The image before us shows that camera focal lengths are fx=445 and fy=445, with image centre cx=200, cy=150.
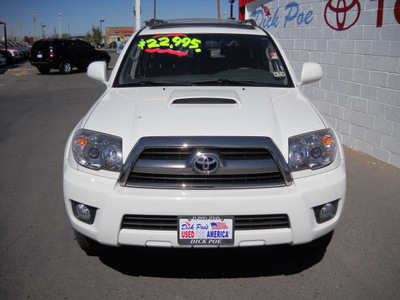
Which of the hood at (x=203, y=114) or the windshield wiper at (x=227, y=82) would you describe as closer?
the hood at (x=203, y=114)

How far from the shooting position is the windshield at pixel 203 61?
3.99 m

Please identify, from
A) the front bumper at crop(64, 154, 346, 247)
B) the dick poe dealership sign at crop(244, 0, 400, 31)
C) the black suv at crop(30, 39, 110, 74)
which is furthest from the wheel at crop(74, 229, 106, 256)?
the black suv at crop(30, 39, 110, 74)

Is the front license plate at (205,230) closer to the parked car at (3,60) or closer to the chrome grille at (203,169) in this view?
the chrome grille at (203,169)

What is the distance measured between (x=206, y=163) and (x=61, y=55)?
21407 mm

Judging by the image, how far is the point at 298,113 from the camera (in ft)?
10.6

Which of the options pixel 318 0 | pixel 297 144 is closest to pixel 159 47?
pixel 297 144

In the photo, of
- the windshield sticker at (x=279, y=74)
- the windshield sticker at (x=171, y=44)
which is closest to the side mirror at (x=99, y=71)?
the windshield sticker at (x=171, y=44)

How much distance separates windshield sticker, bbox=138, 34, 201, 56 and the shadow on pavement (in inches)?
75.0

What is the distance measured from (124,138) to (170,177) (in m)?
0.40

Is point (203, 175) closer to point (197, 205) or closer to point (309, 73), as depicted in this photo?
point (197, 205)

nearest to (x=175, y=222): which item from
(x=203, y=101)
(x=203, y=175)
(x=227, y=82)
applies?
(x=203, y=175)

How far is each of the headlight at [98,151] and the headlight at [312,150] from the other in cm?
111

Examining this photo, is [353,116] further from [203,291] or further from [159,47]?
[203,291]

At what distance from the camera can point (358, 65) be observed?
6.52m
